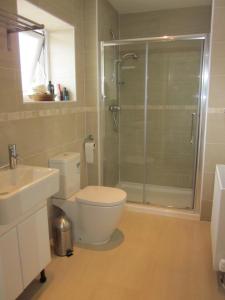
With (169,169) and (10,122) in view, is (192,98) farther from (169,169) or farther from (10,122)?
(10,122)

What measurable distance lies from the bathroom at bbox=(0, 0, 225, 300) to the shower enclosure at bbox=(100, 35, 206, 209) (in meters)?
0.01

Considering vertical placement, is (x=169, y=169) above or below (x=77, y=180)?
below

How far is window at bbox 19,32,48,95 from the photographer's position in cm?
238

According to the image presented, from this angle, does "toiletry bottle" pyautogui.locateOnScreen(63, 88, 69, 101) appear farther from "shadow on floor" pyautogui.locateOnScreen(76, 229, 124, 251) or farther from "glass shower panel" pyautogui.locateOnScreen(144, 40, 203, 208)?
"shadow on floor" pyautogui.locateOnScreen(76, 229, 124, 251)

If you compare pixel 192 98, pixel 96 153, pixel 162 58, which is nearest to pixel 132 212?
pixel 96 153

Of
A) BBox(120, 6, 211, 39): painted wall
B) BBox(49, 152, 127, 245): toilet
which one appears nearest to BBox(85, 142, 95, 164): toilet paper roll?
BBox(49, 152, 127, 245): toilet

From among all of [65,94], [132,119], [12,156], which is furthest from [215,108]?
[12,156]

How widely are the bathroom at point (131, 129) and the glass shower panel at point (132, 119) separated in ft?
0.05

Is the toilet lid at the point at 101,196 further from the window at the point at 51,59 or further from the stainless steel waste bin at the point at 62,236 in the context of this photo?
the window at the point at 51,59

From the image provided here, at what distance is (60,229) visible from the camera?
2.10 meters

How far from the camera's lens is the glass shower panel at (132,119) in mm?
3301

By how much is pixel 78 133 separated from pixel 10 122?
1.05 m

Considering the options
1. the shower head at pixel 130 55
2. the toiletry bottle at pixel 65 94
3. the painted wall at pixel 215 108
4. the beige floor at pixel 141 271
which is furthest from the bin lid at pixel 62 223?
the shower head at pixel 130 55

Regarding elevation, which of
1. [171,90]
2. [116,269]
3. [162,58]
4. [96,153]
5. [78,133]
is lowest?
[116,269]
